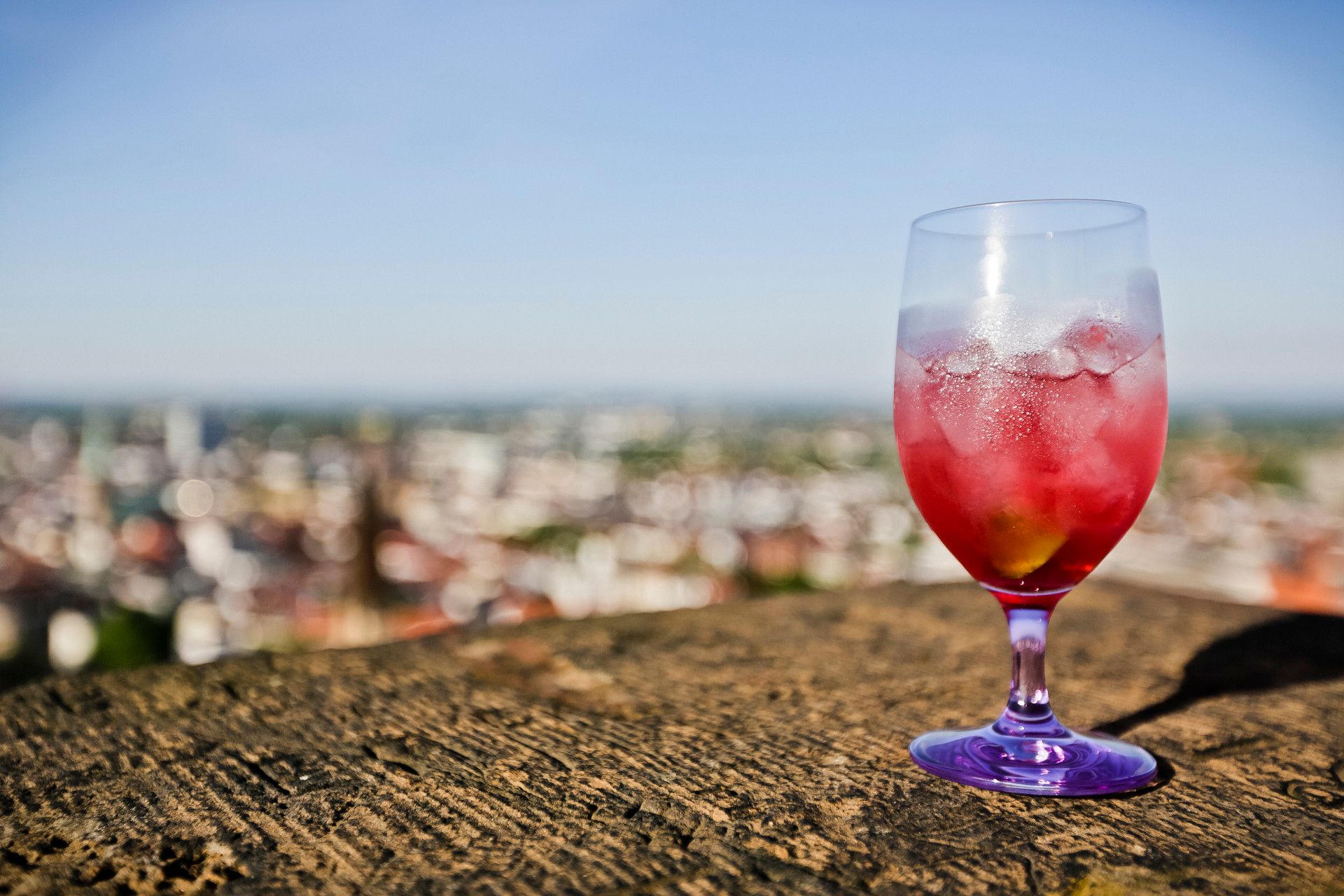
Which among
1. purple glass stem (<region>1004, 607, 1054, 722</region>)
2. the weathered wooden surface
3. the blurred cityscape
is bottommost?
the blurred cityscape

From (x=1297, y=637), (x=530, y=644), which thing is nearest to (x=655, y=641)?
(x=530, y=644)

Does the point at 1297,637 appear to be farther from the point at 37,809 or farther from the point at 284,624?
the point at 284,624

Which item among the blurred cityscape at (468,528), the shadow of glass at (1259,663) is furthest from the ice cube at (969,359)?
the blurred cityscape at (468,528)

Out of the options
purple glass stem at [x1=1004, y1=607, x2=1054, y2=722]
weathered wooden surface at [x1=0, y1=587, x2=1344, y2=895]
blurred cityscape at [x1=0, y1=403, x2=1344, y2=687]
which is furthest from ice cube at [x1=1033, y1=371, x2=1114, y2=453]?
blurred cityscape at [x1=0, y1=403, x2=1344, y2=687]

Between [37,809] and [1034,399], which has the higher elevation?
[1034,399]

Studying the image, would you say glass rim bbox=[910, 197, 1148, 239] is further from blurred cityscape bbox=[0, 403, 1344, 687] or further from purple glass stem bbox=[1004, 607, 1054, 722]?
blurred cityscape bbox=[0, 403, 1344, 687]

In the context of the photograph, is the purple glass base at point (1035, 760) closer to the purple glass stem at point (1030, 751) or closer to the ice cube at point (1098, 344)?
the purple glass stem at point (1030, 751)

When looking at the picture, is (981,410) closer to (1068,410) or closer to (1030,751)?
(1068,410)
